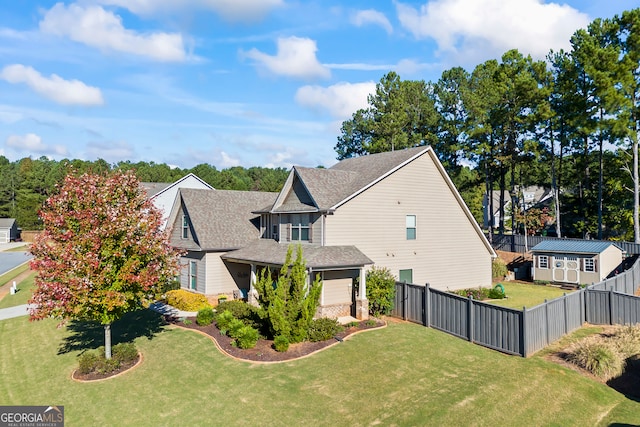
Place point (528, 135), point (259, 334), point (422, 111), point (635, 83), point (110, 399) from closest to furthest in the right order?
point (110, 399), point (259, 334), point (635, 83), point (528, 135), point (422, 111)

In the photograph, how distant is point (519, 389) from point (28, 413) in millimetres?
15553

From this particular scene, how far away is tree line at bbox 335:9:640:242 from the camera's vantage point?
35.6 m

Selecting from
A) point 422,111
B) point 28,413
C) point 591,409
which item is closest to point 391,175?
point 591,409

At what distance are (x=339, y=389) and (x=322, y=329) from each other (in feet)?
15.3

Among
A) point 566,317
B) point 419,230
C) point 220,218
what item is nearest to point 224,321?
point 220,218

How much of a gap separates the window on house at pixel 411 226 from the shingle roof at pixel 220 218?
35.6 ft

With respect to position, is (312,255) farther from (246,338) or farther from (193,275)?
(193,275)

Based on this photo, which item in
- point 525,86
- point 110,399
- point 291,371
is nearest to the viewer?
point 110,399

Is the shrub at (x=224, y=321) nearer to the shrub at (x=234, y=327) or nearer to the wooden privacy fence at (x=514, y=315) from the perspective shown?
the shrub at (x=234, y=327)

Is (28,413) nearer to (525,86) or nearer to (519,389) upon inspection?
(519,389)

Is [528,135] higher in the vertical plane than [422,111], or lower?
lower

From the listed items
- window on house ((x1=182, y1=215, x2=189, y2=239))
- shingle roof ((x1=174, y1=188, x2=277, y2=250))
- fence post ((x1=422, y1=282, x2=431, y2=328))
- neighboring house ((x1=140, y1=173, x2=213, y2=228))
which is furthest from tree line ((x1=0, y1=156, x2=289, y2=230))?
fence post ((x1=422, y1=282, x2=431, y2=328))

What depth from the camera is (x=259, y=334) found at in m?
18.5

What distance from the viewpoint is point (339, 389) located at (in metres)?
13.1
